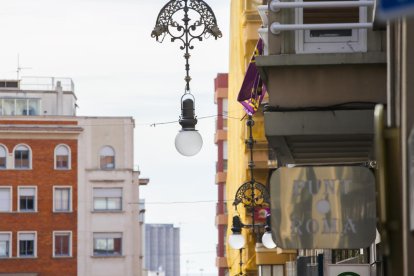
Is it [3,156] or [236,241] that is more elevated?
[3,156]

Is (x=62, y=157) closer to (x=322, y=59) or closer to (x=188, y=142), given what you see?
(x=188, y=142)

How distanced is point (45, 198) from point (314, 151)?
7405cm

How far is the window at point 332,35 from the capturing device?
12945 millimetres

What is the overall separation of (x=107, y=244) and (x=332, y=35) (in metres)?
76.2

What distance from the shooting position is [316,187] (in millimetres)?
9891

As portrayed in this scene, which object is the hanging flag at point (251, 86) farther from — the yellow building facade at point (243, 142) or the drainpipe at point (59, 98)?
the drainpipe at point (59, 98)

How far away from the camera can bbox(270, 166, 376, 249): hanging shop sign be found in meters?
9.95

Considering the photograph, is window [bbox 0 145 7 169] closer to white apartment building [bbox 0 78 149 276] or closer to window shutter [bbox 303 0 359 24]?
white apartment building [bbox 0 78 149 276]

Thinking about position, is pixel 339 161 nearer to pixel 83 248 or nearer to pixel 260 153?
pixel 260 153

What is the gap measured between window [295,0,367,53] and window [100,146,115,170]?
251 feet

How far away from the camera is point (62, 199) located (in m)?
88.2

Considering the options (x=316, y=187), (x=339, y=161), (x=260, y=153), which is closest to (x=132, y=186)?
(x=260, y=153)

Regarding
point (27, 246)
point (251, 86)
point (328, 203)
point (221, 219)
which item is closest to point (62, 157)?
point (27, 246)

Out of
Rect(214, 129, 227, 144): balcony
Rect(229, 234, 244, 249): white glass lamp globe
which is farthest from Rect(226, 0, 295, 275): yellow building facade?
Rect(214, 129, 227, 144): balcony
